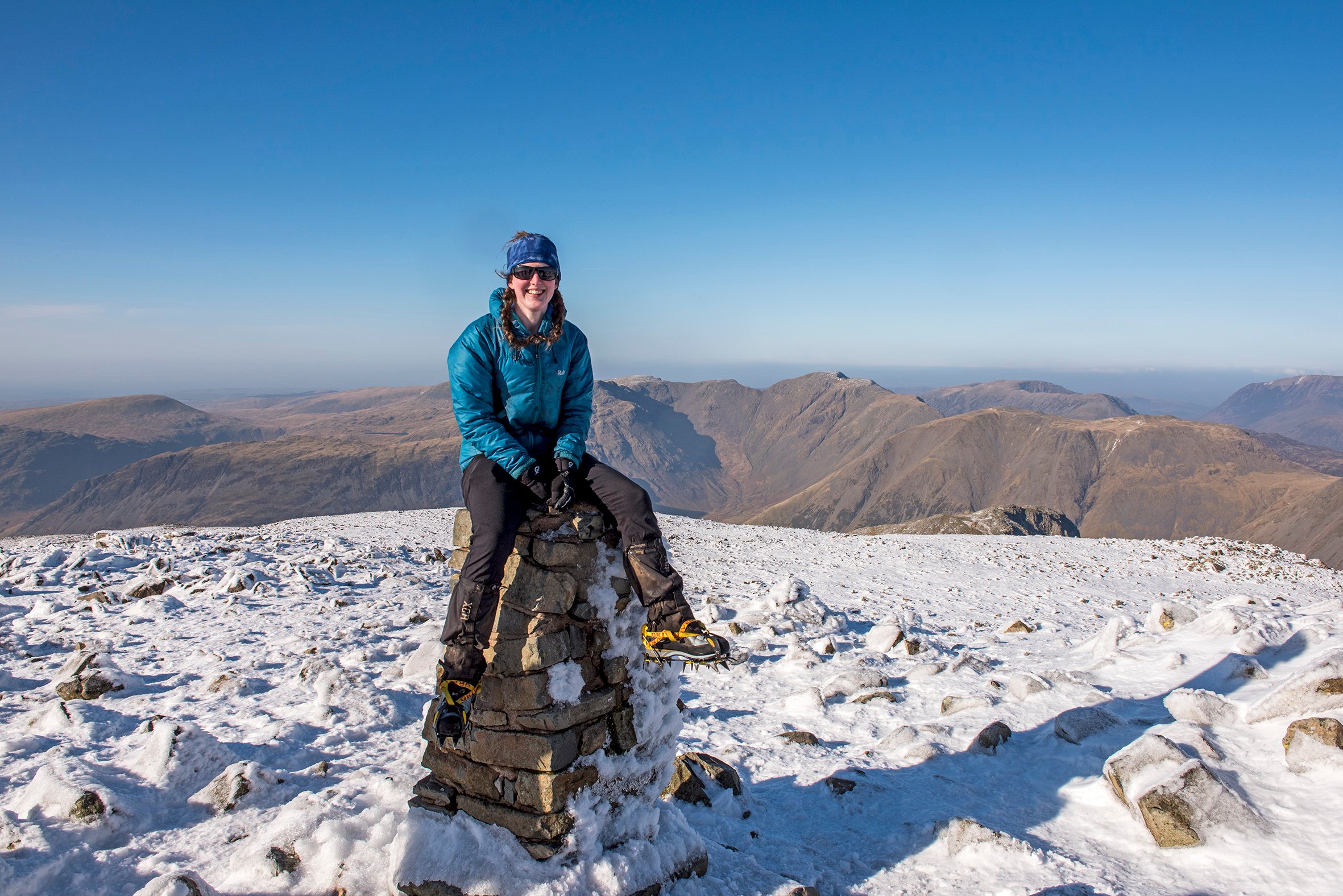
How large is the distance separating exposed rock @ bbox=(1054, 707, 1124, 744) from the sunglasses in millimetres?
8222

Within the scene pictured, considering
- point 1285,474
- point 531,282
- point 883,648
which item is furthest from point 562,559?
point 1285,474

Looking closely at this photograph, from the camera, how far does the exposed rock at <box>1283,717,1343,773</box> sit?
589 cm

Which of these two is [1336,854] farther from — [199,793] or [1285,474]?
[1285,474]

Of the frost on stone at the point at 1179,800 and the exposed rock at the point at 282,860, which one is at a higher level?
the exposed rock at the point at 282,860

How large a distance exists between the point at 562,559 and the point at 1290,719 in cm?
777

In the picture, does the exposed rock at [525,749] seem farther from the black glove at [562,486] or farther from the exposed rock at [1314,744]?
the exposed rock at [1314,744]

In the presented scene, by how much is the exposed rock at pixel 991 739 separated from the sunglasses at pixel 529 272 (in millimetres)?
7897

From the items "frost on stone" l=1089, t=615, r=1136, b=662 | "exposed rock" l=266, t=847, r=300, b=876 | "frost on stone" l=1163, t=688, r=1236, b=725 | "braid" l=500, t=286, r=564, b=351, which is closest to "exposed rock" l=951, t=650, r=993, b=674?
"frost on stone" l=1089, t=615, r=1136, b=662

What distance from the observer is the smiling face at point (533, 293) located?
17.6ft

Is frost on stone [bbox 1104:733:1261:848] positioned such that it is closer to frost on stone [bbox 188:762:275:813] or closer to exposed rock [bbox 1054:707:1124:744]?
exposed rock [bbox 1054:707:1124:744]

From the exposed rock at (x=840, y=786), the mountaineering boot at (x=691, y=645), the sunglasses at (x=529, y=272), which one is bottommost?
the exposed rock at (x=840, y=786)

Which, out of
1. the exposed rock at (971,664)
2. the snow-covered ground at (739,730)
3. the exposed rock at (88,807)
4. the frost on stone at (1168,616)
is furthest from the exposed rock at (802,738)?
the frost on stone at (1168,616)

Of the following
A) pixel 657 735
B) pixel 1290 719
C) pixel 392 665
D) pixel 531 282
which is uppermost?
pixel 531 282

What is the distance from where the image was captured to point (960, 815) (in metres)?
6.71
